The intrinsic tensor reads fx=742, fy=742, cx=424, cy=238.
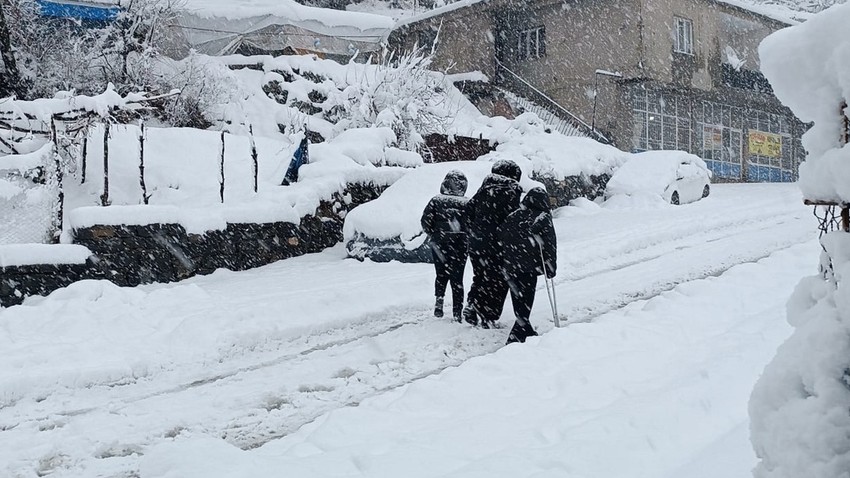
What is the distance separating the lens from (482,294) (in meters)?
7.57

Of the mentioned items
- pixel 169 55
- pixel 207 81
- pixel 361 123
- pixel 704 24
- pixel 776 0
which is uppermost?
pixel 776 0

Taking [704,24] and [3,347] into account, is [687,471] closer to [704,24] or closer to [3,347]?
[3,347]

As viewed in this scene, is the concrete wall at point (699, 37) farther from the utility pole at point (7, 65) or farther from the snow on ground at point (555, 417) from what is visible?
the snow on ground at point (555, 417)

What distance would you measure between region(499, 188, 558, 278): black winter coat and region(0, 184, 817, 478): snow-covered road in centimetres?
68

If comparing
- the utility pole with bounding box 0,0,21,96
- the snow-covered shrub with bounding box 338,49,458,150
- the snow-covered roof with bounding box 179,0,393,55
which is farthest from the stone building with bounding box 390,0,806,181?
the utility pole with bounding box 0,0,21,96

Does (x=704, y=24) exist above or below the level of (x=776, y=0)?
below

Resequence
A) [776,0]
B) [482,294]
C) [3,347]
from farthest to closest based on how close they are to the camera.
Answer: [776,0]
[482,294]
[3,347]

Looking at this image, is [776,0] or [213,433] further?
[776,0]

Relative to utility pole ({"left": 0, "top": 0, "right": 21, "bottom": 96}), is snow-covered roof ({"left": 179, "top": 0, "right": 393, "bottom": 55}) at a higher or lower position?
higher

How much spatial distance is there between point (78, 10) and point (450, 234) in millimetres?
16283

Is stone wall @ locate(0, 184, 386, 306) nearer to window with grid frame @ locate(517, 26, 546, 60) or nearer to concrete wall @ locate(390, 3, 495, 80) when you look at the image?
window with grid frame @ locate(517, 26, 546, 60)

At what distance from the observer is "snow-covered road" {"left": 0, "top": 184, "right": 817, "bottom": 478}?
477 centimetres

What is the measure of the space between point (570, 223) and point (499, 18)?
1617 centimetres

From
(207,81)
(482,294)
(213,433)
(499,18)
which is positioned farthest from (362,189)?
(499,18)
